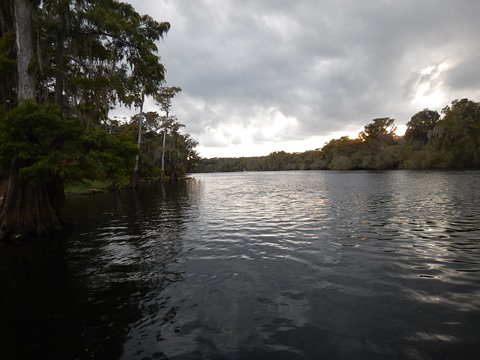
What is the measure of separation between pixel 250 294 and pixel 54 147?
12086 millimetres

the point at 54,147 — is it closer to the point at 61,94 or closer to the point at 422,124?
the point at 61,94

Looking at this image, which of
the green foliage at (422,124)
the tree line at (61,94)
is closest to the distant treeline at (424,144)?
the green foliage at (422,124)

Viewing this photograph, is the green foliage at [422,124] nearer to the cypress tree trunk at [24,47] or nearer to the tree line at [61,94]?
the tree line at [61,94]

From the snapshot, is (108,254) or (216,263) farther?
(108,254)

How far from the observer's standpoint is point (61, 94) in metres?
16.6

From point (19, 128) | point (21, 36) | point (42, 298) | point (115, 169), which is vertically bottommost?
point (42, 298)

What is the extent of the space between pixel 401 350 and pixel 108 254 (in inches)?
409

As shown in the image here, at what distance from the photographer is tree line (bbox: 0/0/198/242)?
12414 mm

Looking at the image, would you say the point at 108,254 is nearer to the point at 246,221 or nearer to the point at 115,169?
the point at 115,169

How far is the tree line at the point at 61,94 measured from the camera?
40.7 ft

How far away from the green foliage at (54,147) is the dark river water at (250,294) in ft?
11.3

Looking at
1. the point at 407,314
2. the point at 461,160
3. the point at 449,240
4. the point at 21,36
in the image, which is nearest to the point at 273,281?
the point at 407,314

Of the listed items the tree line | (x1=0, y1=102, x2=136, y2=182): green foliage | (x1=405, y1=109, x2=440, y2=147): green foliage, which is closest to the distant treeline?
(x1=405, y1=109, x2=440, y2=147): green foliage

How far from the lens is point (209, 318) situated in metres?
6.14
